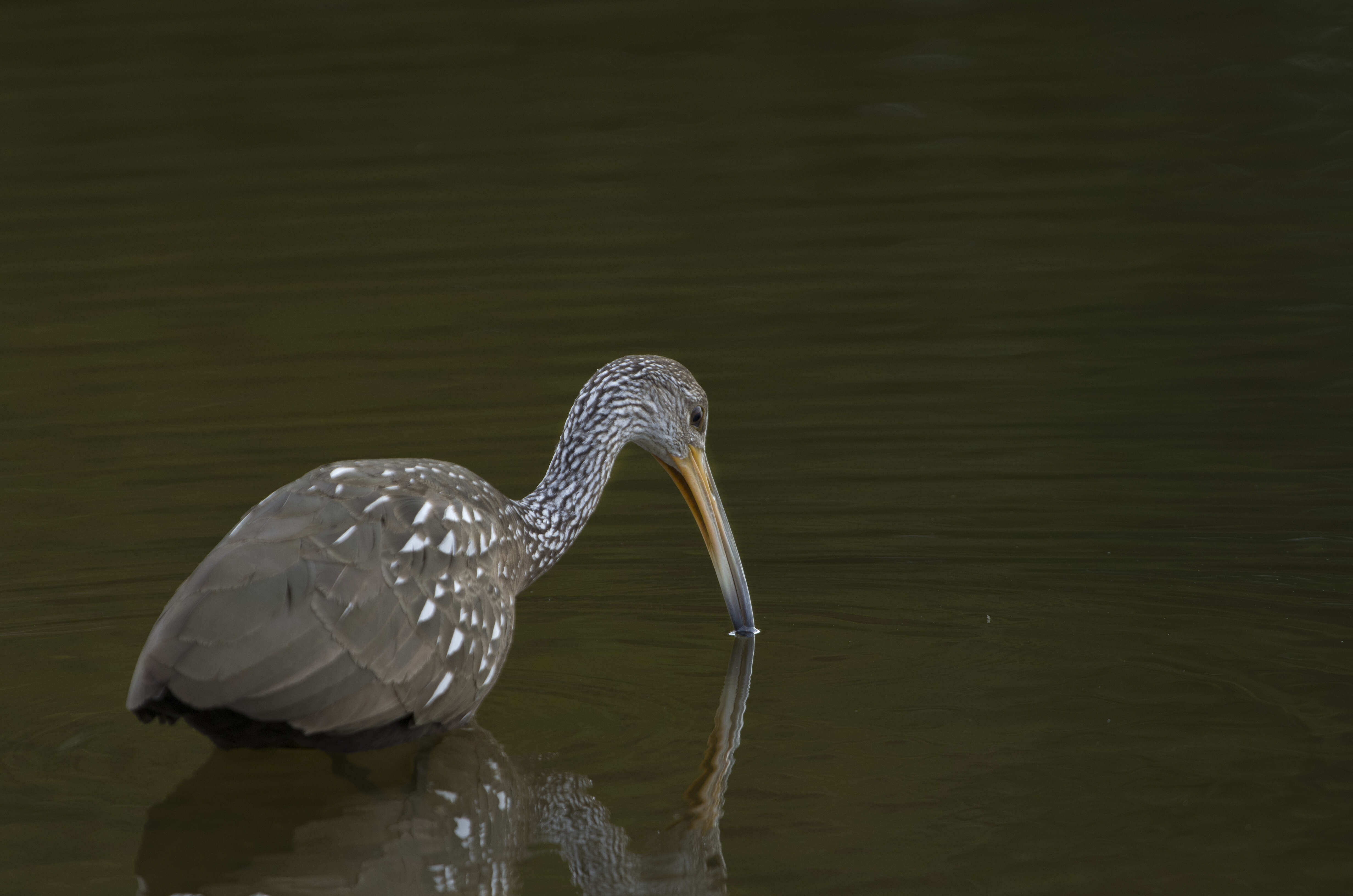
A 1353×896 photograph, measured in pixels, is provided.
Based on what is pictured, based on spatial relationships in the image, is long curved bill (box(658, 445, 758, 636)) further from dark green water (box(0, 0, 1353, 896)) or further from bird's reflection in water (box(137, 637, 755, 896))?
bird's reflection in water (box(137, 637, 755, 896))

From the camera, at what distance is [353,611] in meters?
5.75

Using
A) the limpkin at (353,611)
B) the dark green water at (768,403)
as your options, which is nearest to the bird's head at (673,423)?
the dark green water at (768,403)

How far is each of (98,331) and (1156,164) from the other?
879 cm

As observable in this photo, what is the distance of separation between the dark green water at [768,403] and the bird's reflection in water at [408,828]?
2 cm

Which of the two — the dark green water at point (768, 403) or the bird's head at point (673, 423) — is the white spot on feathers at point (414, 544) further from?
the bird's head at point (673, 423)

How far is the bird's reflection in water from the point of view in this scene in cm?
563

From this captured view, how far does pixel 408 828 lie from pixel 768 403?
16.4 ft

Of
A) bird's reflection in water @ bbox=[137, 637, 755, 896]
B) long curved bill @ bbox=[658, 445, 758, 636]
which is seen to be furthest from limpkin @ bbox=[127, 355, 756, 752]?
long curved bill @ bbox=[658, 445, 758, 636]

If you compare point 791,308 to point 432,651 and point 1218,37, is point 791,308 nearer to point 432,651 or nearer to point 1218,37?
point 432,651

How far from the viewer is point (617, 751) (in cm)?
642

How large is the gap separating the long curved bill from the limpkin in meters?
0.57

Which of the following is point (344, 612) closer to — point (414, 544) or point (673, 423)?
point (414, 544)

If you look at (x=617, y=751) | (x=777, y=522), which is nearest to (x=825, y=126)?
(x=777, y=522)

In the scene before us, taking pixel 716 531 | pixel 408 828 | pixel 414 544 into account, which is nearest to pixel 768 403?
pixel 716 531
